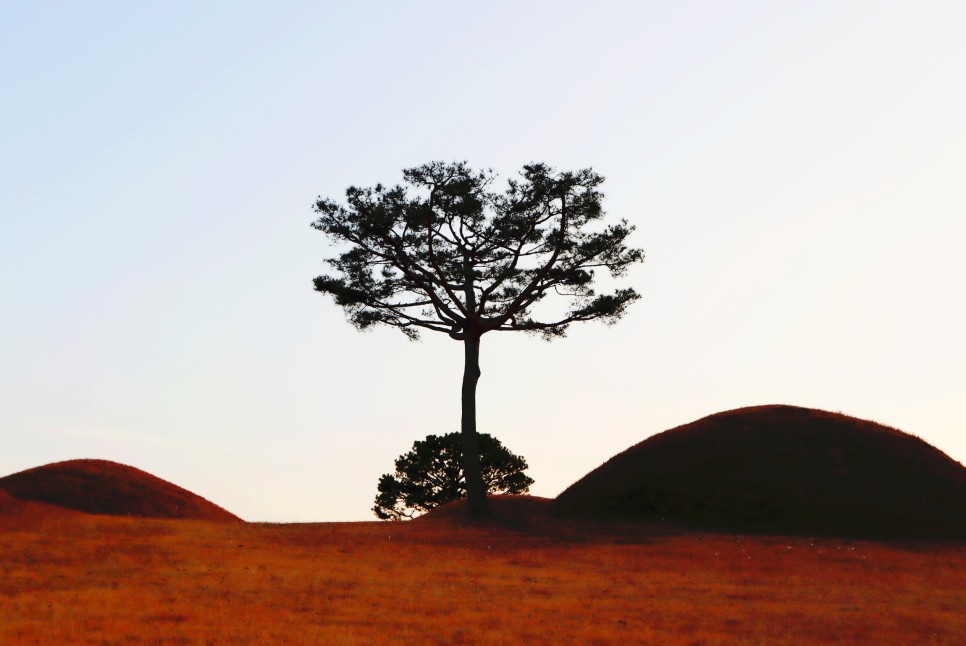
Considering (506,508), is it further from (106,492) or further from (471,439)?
(106,492)

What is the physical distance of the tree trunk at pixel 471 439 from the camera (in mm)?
34625

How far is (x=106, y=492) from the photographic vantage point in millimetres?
36312

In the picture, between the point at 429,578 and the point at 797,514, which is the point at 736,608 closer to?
the point at 429,578

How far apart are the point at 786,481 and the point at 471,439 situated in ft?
35.8

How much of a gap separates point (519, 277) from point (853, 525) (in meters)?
13.9

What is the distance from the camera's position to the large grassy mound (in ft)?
105

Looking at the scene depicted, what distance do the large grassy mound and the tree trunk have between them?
12.3 ft

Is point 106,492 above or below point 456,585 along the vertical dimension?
above

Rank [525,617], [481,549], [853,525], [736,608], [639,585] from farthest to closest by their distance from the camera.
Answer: [853,525]
[481,549]
[639,585]
[736,608]
[525,617]

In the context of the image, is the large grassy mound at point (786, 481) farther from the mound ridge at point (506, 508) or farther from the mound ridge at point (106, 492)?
the mound ridge at point (106, 492)

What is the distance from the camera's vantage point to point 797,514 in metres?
32.2

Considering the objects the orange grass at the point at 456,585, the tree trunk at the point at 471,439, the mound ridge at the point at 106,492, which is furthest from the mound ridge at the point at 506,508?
the mound ridge at the point at 106,492

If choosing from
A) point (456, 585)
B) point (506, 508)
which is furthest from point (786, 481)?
point (456, 585)

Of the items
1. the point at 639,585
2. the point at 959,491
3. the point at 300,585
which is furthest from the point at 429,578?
the point at 959,491
